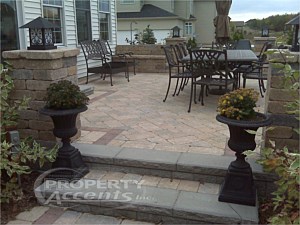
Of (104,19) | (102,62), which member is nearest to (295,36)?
(102,62)

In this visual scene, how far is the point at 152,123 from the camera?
3.78 metres

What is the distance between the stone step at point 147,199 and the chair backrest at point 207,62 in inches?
87.8

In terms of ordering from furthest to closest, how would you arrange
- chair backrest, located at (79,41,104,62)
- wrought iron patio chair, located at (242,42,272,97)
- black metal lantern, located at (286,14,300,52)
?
chair backrest, located at (79,41,104,62)
wrought iron patio chair, located at (242,42,272,97)
black metal lantern, located at (286,14,300,52)

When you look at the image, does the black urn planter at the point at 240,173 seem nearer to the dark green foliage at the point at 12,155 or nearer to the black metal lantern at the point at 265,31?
the dark green foliage at the point at 12,155

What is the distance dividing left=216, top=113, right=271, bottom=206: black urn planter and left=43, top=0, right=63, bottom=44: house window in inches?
206

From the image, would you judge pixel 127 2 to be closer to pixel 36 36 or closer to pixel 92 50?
pixel 92 50

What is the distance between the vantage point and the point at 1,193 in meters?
2.41

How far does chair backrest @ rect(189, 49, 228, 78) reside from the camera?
4.25 metres

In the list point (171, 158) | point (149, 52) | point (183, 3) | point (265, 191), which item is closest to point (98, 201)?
point (171, 158)

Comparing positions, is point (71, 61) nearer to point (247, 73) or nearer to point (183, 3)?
point (247, 73)

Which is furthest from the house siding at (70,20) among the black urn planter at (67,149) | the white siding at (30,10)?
the black urn planter at (67,149)

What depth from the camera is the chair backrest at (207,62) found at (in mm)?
4250

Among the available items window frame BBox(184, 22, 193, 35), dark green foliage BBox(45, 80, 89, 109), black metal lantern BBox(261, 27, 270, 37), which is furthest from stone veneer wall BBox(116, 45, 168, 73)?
window frame BBox(184, 22, 193, 35)

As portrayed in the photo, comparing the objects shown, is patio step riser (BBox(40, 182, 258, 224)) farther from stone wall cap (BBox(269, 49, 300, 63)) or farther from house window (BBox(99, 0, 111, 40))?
house window (BBox(99, 0, 111, 40))
